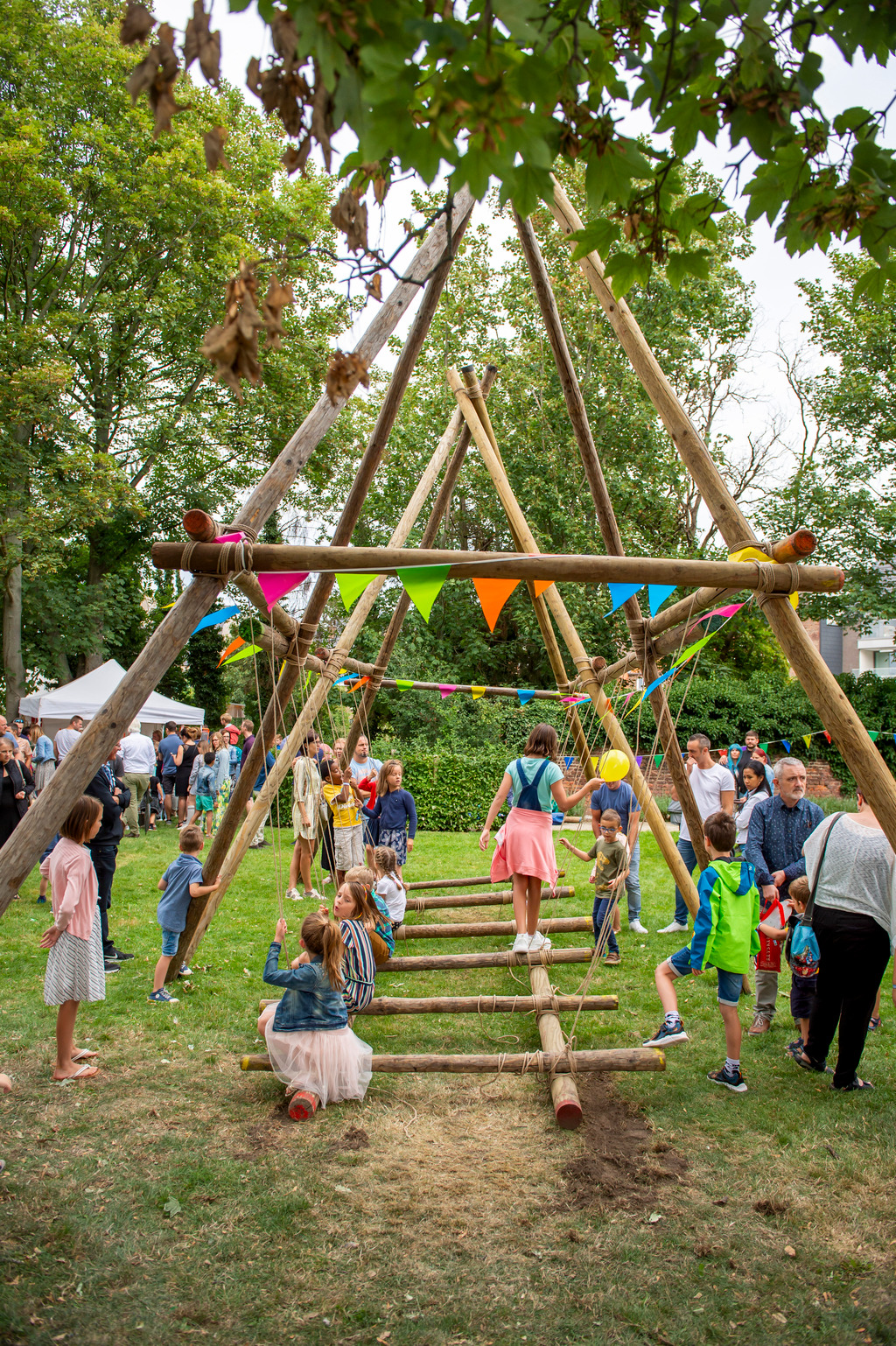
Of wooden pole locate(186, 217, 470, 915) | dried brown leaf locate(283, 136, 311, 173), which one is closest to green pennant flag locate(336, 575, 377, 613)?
wooden pole locate(186, 217, 470, 915)

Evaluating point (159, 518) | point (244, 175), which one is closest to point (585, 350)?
point (244, 175)

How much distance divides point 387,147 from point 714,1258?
3.70 meters

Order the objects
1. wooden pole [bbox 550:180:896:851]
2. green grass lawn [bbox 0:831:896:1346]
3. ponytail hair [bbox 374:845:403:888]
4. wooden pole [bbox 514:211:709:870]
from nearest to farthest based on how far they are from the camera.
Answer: green grass lawn [bbox 0:831:896:1346], wooden pole [bbox 550:180:896:851], wooden pole [bbox 514:211:709:870], ponytail hair [bbox 374:845:403:888]

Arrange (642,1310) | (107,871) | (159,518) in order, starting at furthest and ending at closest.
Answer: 1. (159,518)
2. (107,871)
3. (642,1310)

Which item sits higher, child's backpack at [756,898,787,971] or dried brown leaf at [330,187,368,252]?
dried brown leaf at [330,187,368,252]

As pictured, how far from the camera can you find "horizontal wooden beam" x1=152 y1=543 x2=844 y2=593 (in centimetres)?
411

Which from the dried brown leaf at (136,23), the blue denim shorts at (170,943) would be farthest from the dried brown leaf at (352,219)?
the blue denim shorts at (170,943)

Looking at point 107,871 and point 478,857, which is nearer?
point 107,871

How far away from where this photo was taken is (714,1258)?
3129 mm

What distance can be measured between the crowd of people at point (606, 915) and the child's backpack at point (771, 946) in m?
0.01

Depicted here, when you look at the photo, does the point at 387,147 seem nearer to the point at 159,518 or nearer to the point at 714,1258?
the point at 714,1258

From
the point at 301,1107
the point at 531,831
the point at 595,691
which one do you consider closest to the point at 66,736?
the point at 531,831

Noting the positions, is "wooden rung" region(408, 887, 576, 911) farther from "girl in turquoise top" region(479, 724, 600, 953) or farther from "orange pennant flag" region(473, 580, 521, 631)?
"orange pennant flag" region(473, 580, 521, 631)

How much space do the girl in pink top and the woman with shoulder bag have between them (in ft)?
12.7
